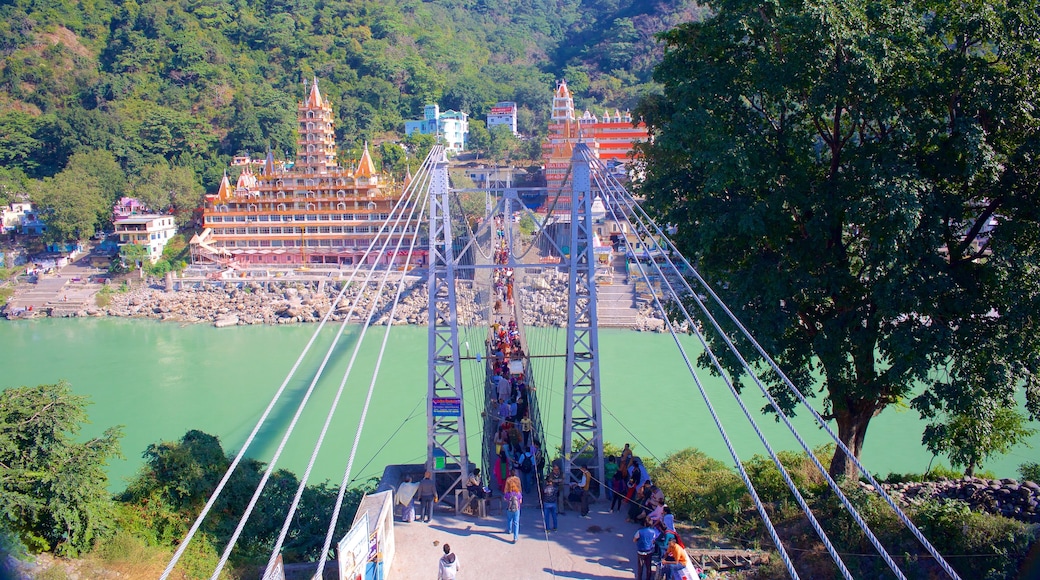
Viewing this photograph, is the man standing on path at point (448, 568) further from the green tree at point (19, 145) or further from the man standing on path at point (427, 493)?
the green tree at point (19, 145)

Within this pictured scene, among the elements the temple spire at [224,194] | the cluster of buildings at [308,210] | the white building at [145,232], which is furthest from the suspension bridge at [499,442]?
the white building at [145,232]

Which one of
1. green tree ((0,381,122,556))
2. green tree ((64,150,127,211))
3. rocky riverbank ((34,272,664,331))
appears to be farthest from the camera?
green tree ((64,150,127,211))

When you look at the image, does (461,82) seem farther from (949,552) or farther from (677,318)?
(949,552)

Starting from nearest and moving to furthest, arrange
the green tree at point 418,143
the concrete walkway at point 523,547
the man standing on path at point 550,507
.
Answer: the concrete walkway at point 523,547 < the man standing on path at point 550,507 < the green tree at point 418,143

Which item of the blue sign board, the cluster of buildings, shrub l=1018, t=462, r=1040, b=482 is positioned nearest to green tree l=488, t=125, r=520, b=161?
the cluster of buildings

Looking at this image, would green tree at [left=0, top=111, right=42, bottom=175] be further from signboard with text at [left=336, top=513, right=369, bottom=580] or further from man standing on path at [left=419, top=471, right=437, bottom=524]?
signboard with text at [left=336, top=513, right=369, bottom=580]

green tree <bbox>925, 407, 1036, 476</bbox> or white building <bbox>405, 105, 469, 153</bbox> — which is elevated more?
white building <bbox>405, 105, 469, 153</bbox>

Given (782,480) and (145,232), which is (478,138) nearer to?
(145,232)
